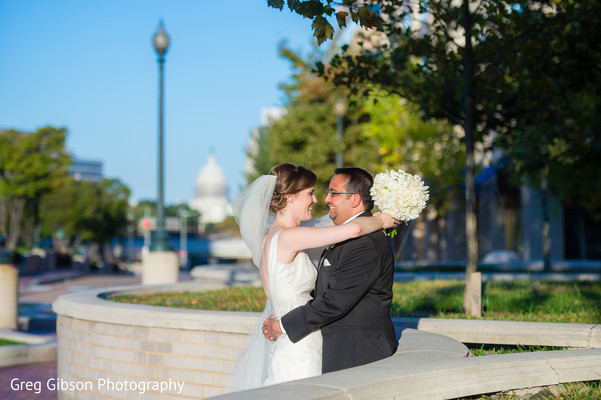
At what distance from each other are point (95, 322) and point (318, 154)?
1017 inches

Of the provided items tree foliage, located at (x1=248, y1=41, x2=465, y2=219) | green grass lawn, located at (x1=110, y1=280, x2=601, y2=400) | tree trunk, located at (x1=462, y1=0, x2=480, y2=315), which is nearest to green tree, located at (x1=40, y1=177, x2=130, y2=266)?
tree foliage, located at (x1=248, y1=41, x2=465, y2=219)

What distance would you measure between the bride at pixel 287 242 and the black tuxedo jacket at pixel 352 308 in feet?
0.39

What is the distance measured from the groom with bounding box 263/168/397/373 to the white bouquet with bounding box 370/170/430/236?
161 millimetres

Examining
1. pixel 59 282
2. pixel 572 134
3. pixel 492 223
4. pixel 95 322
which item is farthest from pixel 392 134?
pixel 95 322

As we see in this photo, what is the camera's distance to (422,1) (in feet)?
30.9

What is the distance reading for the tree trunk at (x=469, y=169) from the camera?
8.53 meters

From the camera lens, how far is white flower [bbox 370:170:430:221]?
4379 millimetres

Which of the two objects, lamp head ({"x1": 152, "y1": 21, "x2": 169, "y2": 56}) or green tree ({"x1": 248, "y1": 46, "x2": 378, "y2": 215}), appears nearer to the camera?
lamp head ({"x1": 152, "y1": 21, "x2": 169, "y2": 56})

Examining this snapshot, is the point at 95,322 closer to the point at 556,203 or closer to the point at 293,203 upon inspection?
the point at 293,203

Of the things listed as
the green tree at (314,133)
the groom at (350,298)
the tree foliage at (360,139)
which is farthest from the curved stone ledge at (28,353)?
the green tree at (314,133)

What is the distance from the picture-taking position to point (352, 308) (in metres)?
4.36

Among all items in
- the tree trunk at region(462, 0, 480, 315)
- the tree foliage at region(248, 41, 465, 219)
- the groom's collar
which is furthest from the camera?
the tree foliage at region(248, 41, 465, 219)

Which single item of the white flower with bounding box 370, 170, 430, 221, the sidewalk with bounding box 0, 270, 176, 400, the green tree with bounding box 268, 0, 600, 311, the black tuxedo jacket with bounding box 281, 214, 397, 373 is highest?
the green tree with bounding box 268, 0, 600, 311

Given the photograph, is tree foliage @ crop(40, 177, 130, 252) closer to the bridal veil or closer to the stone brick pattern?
the stone brick pattern
